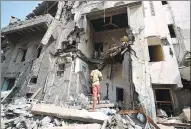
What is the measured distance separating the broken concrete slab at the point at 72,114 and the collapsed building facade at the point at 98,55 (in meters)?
3.63

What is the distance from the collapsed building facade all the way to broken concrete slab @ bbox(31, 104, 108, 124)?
11.9 ft

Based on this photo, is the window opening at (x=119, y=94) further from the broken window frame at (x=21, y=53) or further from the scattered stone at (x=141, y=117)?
the broken window frame at (x=21, y=53)

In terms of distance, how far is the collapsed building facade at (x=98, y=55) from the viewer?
33.7 ft

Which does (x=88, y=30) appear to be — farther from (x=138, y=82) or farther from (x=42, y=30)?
(x=138, y=82)

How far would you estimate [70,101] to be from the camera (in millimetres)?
10469

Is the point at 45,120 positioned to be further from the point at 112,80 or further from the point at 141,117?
the point at 112,80

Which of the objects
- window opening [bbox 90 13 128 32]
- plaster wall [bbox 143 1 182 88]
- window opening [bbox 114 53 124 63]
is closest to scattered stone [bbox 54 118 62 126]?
plaster wall [bbox 143 1 182 88]

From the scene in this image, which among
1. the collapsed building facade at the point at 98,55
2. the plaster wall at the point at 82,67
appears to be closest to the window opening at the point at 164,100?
the collapsed building facade at the point at 98,55

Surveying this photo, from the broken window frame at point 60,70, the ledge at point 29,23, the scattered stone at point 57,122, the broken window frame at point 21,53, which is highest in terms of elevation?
the ledge at point 29,23

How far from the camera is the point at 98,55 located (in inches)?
576

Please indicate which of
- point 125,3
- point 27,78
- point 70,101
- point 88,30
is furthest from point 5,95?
point 125,3

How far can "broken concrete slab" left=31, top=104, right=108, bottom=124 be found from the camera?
589 centimetres

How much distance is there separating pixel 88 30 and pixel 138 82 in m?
7.03

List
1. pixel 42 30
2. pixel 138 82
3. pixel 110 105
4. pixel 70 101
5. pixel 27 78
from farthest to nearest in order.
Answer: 1. pixel 42 30
2. pixel 27 78
3. pixel 70 101
4. pixel 138 82
5. pixel 110 105
